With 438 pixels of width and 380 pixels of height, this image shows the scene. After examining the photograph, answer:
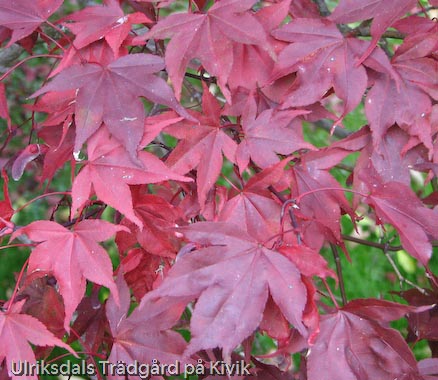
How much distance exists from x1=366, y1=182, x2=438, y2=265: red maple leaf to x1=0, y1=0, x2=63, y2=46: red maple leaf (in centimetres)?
63

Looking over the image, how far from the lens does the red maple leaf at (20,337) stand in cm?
80

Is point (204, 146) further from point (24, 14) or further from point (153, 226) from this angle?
point (24, 14)

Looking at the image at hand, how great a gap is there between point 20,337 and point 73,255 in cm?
14

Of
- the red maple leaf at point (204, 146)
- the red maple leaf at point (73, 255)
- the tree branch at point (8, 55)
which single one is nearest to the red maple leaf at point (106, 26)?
the red maple leaf at point (204, 146)

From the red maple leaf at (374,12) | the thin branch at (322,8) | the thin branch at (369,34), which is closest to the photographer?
the red maple leaf at (374,12)

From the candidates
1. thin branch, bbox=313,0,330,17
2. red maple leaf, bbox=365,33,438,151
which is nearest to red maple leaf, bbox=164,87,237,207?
red maple leaf, bbox=365,33,438,151

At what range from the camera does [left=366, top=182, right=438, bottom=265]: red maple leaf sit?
0.83 m

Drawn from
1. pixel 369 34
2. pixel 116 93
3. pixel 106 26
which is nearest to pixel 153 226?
pixel 116 93

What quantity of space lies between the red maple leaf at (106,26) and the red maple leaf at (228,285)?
0.35 meters

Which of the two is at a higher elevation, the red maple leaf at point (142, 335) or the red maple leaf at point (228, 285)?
the red maple leaf at point (228, 285)

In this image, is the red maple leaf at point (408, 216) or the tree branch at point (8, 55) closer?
the red maple leaf at point (408, 216)

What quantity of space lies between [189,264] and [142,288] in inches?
10.4

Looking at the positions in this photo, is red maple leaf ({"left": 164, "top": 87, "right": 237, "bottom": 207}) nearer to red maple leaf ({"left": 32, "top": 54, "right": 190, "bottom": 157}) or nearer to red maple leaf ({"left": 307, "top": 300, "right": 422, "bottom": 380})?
red maple leaf ({"left": 32, "top": 54, "right": 190, "bottom": 157})

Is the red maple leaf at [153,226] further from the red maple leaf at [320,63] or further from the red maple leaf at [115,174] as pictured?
the red maple leaf at [320,63]
